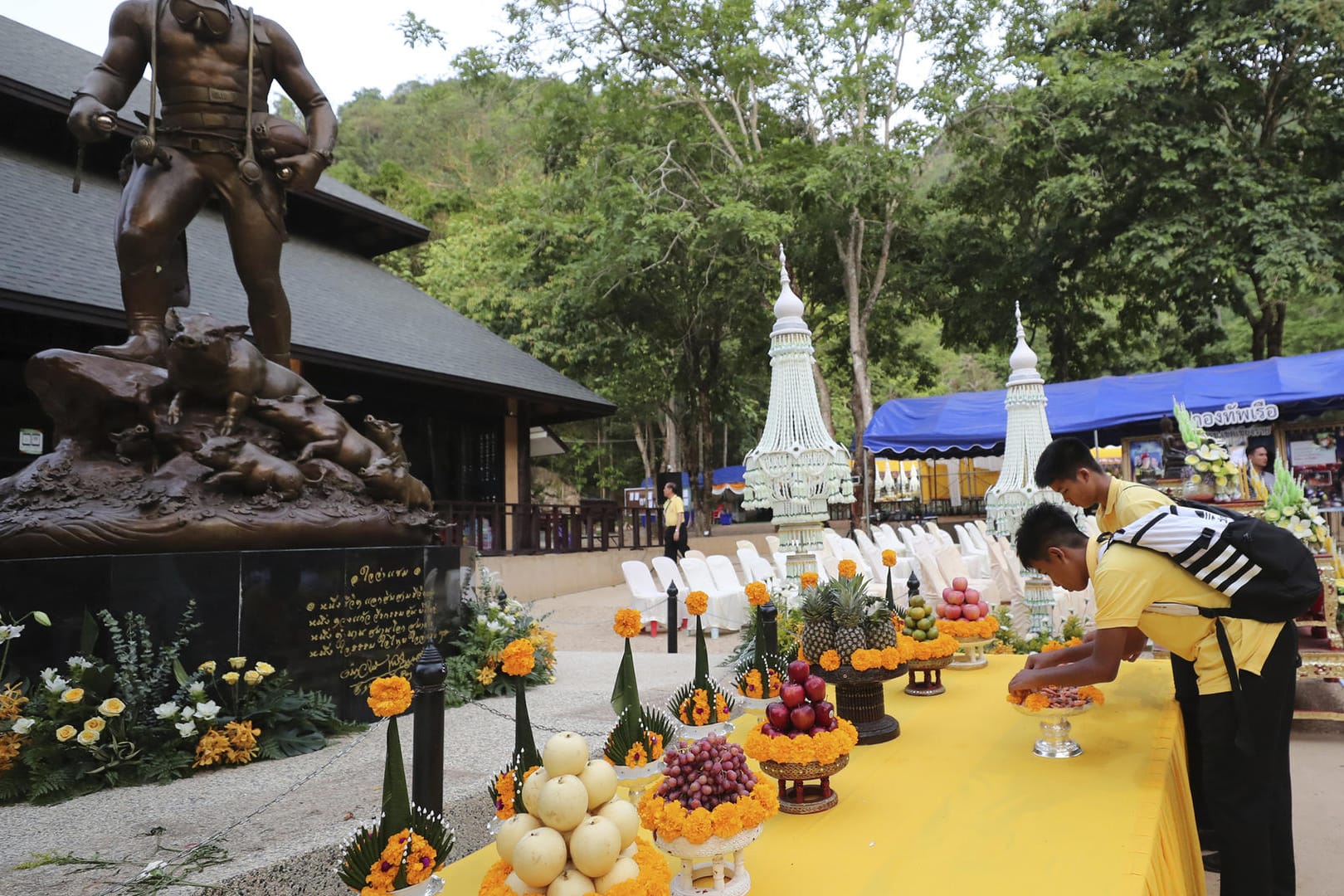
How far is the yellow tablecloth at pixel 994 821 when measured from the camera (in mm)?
1798

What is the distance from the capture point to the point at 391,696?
182 cm

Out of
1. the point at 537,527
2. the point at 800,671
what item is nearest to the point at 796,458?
the point at 800,671

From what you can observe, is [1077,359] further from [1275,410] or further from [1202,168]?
[1275,410]

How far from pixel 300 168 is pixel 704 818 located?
5.36 meters

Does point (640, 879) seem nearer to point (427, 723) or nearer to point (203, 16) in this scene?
point (427, 723)

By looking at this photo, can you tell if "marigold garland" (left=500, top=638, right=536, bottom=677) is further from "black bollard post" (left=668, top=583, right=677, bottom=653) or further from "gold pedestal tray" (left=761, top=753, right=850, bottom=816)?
Answer: "black bollard post" (left=668, top=583, right=677, bottom=653)

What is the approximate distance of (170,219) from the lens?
5.21m

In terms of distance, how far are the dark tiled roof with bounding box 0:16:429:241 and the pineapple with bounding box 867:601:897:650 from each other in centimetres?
1185

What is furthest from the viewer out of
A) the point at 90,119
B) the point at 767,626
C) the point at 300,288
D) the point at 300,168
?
the point at 300,288

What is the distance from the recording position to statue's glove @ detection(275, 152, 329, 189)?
550 centimetres

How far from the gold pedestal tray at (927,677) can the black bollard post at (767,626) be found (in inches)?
23.0

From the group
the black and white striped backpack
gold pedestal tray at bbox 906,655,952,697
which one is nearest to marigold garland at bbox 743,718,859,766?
the black and white striped backpack

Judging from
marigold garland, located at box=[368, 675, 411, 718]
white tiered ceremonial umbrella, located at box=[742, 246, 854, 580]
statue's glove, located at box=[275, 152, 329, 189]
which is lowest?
marigold garland, located at box=[368, 675, 411, 718]

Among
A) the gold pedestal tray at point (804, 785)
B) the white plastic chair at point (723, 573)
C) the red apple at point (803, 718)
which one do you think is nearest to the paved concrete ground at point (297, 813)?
the gold pedestal tray at point (804, 785)
